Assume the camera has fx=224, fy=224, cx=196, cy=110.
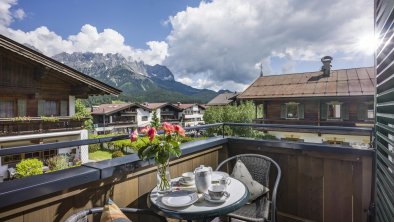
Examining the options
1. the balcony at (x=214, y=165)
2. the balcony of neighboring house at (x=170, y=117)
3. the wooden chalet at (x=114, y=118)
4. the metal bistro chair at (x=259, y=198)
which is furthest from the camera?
the balcony of neighboring house at (x=170, y=117)

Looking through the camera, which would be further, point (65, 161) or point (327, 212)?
point (65, 161)

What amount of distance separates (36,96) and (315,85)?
1629cm

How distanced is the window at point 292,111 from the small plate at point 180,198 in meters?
14.8

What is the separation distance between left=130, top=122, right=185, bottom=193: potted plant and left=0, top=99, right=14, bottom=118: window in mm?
12062

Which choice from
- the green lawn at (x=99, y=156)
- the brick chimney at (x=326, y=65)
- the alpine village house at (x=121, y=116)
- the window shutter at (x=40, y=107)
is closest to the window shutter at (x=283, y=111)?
the brick chimney at (x=326, y=65)

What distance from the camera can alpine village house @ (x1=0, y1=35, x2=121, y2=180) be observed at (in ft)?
32.5

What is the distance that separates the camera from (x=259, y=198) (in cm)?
226

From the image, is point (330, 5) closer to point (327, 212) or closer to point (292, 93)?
point (327, 212)

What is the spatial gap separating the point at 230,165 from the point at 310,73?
15.9m

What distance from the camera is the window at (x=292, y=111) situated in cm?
1491

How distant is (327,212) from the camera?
243 cm

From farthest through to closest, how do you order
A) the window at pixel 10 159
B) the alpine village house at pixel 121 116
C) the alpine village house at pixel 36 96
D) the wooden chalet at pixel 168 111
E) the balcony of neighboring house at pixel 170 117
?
the balcony of neighboring house at pixel 170 117
the wooden chalet at pixel 168 111
the alpine village house at pixel 121 116
the window at pixel 10 159
the alpine village house at pixel 36 96

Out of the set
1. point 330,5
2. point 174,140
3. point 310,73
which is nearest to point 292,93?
point 310,73

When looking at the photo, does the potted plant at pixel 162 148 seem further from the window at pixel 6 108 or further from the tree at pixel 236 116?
the tree at pixel 236 116
